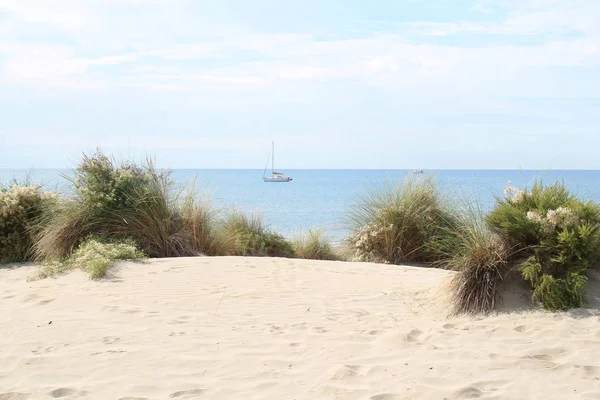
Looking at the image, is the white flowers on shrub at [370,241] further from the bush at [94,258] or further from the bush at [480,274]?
the bush at [480,274]

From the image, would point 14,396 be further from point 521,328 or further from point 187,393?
point 521,328

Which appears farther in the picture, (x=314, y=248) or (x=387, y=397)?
(x=314, y=248)

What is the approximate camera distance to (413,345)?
17.1ft

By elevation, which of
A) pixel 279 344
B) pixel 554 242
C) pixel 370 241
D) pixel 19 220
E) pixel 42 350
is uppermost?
pixel 554 242

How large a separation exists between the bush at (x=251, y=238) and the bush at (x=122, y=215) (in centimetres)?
105

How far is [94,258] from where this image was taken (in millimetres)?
8875

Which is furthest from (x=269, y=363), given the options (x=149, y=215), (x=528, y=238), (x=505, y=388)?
(x=149, y=215)

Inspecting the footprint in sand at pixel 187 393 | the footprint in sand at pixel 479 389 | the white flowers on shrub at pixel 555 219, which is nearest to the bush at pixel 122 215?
the footprint in sand at pixel 187 393

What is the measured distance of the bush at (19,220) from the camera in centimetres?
1123

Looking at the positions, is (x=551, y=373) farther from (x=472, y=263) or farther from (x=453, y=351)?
(x=472, y=263)

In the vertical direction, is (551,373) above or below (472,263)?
below

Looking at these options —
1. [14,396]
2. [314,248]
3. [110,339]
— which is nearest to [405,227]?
[314,248]

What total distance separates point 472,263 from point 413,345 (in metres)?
1.45

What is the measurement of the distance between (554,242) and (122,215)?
25.8ft
